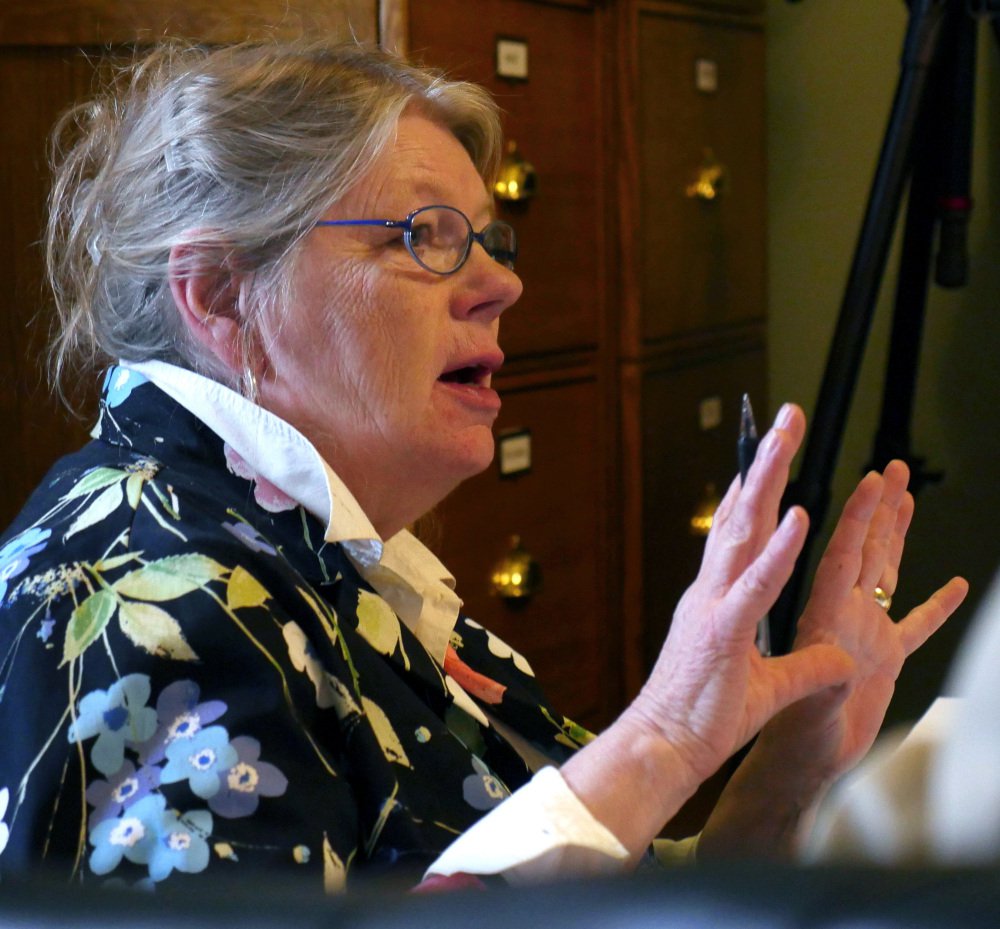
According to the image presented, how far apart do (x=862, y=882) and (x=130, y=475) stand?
75 cm

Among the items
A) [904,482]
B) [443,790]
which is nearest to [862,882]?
[443,790]

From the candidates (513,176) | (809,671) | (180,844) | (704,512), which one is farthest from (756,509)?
(704,512)

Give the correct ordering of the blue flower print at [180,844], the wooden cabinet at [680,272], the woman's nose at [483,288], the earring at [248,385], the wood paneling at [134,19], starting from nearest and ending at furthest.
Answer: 1. the blue flower print at [180,844]
2. the earring at [248,385]
3. the woman's nose at [483,288]
4. the wood paneling at [134,19]
5. the wooden cabinet at [680,272]

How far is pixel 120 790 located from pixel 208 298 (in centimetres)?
46

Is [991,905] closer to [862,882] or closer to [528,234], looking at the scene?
[862,882]

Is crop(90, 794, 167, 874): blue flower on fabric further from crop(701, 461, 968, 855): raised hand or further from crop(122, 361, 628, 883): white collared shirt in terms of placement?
crop(701, 461, 968, 855): raised hand

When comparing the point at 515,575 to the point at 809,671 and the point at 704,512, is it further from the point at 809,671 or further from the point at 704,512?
the point at 809,671

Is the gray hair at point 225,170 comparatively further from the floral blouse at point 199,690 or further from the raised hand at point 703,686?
the raised hand at point 703,686

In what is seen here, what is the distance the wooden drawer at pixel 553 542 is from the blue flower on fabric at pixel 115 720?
1255mm

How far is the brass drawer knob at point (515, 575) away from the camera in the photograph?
84.8 inches

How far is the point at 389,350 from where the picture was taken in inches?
44.5

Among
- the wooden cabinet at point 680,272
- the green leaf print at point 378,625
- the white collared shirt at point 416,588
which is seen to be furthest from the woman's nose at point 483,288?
the wooden cabinet at point 680,272

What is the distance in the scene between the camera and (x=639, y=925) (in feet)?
0.78

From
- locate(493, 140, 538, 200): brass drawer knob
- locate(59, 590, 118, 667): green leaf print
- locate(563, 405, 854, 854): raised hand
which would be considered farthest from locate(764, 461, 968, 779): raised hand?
locate(493, 140, 538, 200): brass drawer knob
